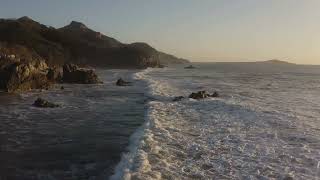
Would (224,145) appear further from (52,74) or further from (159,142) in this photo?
(52,74)

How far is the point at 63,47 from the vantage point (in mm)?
99375

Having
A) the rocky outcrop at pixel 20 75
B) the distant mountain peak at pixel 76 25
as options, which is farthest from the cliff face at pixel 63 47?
the distant mountain peak at pixel 76 25

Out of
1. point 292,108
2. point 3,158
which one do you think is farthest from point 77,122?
point 292,108

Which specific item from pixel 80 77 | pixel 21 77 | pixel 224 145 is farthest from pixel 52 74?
pixel 224 145

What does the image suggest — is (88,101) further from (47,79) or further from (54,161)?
(54,161)

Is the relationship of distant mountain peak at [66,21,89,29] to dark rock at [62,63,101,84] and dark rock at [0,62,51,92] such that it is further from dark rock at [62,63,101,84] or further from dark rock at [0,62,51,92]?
dark rock at [0,62,51,92]

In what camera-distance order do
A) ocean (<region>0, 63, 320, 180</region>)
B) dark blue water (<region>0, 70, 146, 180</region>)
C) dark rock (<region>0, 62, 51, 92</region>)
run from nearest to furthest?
dark blue water (<region>0, 70, 146, 180</region>) < ocean (<region>0, 63, 320, 180</region>) < dark rock (<region>0, 62, 51, 92</region>)

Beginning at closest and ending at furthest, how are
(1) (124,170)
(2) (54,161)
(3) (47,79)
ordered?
1. (1) (124,170)
2. (2) (54,161)
3. (3) (47,79)

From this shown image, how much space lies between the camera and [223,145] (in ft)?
52.6

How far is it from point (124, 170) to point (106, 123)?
8386 mm

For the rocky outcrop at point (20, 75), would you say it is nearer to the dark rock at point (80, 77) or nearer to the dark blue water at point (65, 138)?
the dark blue water at point (65, 138)

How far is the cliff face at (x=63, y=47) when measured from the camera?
265 feet

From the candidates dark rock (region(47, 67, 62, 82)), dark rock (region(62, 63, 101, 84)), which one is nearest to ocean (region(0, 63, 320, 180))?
dark rock (region(47, 67, 62, 82))

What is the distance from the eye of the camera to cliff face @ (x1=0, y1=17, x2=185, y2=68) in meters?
80.7
